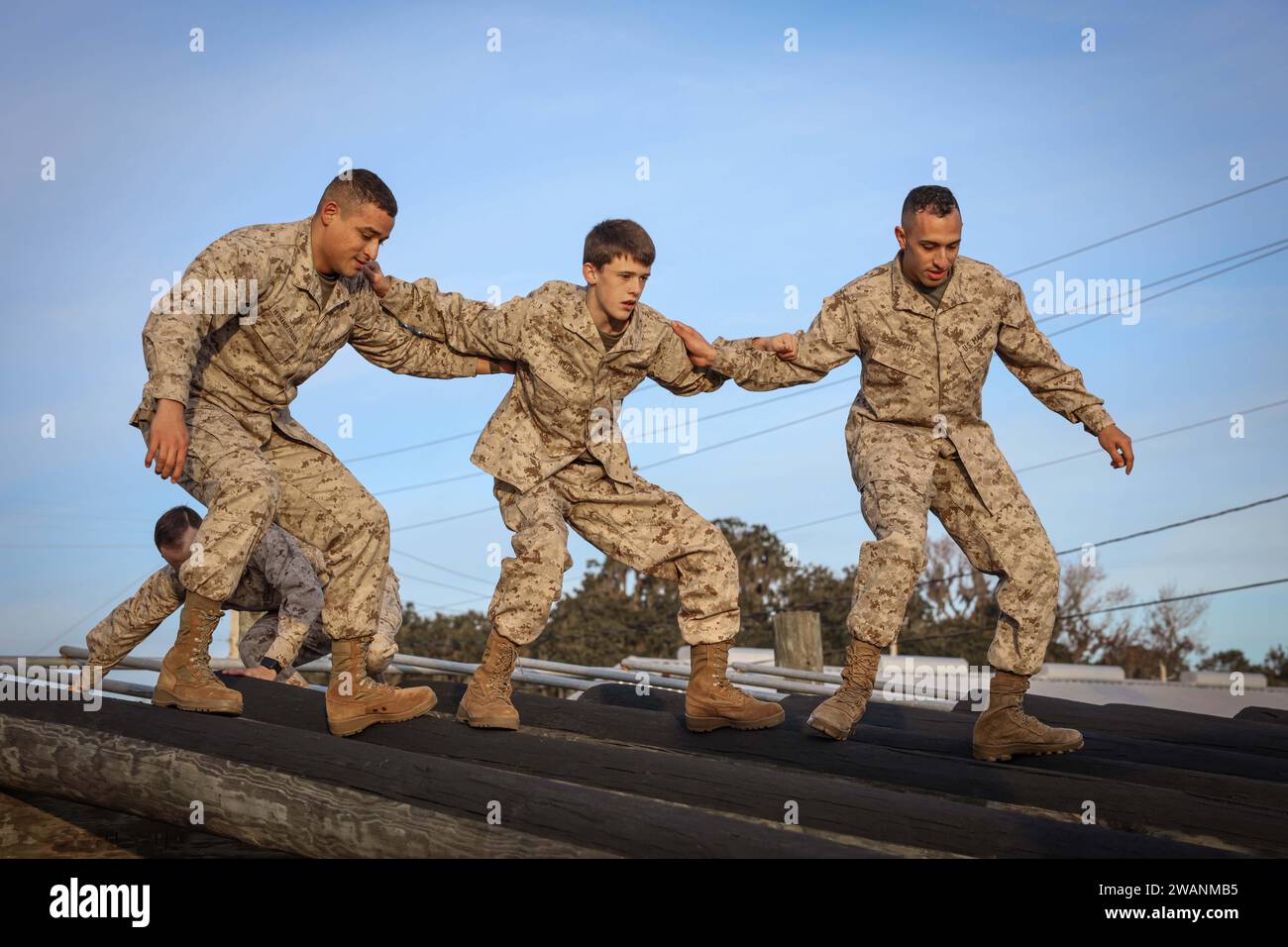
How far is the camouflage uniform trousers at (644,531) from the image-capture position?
536 centimetres

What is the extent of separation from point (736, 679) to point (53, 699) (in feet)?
13.6

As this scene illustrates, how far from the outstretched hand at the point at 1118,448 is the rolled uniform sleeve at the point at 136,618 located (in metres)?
4.35

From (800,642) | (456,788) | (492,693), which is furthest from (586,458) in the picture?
(800,642)

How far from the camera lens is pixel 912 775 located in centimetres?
459

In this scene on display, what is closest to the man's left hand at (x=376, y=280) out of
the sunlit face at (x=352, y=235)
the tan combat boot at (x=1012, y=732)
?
the sunlit face at (x=352, y=235)

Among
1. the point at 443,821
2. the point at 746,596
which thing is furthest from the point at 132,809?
the point at 746,596

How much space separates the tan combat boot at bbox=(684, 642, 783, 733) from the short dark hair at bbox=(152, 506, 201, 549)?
2.93 m

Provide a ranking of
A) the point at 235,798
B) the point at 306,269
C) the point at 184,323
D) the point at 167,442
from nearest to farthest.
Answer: the point at 235,798
the point at 167,442
the point at 184,323
the point at 306,269

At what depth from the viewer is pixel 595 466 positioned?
550 centimetres

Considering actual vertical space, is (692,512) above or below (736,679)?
above

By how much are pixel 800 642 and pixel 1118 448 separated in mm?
6421

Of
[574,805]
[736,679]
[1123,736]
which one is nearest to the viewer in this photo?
[574,805]

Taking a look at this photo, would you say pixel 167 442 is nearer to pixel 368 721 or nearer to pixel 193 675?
pixel 193 675
